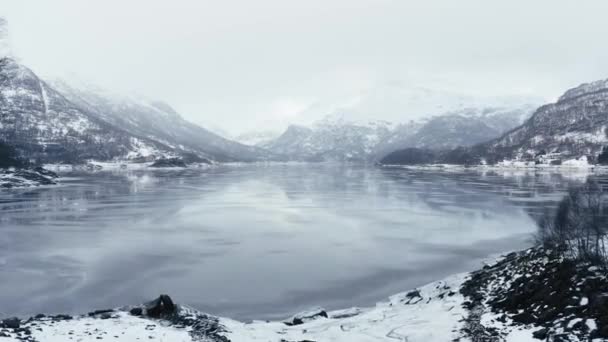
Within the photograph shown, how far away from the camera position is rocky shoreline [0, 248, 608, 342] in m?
14.8

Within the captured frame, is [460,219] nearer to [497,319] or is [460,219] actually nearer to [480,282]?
[480,282]

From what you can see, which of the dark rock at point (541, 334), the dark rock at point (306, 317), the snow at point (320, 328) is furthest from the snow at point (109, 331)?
the dark rock at point (541, 334)

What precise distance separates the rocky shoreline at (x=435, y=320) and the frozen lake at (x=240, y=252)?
372 cm

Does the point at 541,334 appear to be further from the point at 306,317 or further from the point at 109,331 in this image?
the point at 109,331

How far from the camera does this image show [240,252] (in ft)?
120

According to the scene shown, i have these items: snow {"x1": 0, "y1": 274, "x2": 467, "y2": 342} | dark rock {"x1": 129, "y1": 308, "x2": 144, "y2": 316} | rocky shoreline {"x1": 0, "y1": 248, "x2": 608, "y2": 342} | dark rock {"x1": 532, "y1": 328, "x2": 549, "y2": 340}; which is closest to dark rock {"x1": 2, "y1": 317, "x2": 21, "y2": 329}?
rocky shoreline {"x1": 0, "y1": 248, "x2": 608, "y2": 342}

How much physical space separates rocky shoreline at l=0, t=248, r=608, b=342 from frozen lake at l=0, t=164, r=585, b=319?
3718 millimetres

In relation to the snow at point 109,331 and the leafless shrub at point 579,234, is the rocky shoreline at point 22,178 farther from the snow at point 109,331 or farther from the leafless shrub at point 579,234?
the leafless shrub at point 579,234

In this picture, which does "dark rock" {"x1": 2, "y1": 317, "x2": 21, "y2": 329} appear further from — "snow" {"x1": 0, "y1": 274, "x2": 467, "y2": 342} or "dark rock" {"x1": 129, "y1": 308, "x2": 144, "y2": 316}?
"dark rock" {"x1": 129, "y1": 308, "x2": 144, "y2": 316}

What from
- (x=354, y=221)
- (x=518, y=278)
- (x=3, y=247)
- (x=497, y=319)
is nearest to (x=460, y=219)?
(x=354, y=221)

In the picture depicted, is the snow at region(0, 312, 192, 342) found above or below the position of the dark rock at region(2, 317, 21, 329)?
below

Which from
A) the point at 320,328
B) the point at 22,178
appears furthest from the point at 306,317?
the point at 22,178

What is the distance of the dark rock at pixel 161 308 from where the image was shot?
62.1ft

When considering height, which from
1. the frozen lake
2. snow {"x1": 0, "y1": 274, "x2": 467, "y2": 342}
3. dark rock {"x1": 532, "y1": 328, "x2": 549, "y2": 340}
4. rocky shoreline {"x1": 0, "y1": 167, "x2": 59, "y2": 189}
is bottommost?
the frozen lake
